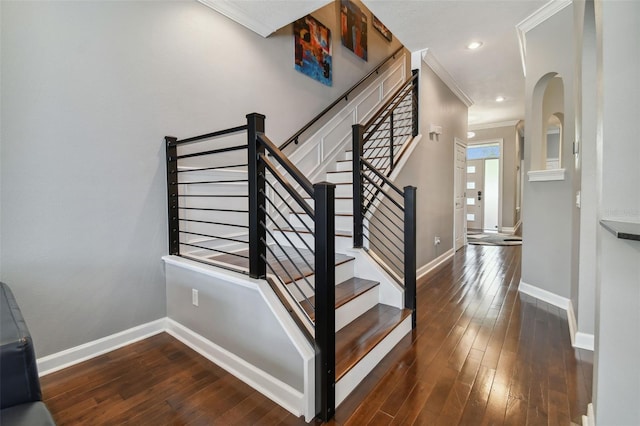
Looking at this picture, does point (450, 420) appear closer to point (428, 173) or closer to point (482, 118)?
point (428, 173)

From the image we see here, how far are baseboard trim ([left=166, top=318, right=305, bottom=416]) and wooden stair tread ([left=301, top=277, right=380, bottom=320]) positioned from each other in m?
0.51

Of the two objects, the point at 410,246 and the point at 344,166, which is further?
the point at 344,166

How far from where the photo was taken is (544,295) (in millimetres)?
3137

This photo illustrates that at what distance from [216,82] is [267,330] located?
221 centimetres

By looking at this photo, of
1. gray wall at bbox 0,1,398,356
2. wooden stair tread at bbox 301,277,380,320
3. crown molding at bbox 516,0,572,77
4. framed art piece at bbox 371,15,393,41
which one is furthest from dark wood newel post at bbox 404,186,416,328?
framed art piece at bbox 371,15,393,41

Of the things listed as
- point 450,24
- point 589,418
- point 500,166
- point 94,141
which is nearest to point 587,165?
point 589,418

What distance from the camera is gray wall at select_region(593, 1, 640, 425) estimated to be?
1037mm

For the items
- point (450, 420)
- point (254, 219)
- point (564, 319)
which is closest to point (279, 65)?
point (254, 219)

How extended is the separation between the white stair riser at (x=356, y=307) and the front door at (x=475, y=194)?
7852 millimetres

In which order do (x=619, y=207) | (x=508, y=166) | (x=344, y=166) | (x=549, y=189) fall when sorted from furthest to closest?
(x=508, y=166), (x=344, y=166), (x=549, y=189), (x=619, y=207)

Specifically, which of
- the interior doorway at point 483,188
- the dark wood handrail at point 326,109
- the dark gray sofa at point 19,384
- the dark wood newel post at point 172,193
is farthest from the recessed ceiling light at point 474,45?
the interior doorway at point 483,188

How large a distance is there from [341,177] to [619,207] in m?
2.84

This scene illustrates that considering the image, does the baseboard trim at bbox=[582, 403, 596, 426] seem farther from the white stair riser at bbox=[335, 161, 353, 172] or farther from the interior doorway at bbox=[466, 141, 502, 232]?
the interior doorway at bbox=[466, 141, 502, 232]

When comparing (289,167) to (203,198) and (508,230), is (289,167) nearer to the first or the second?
(203,198)
